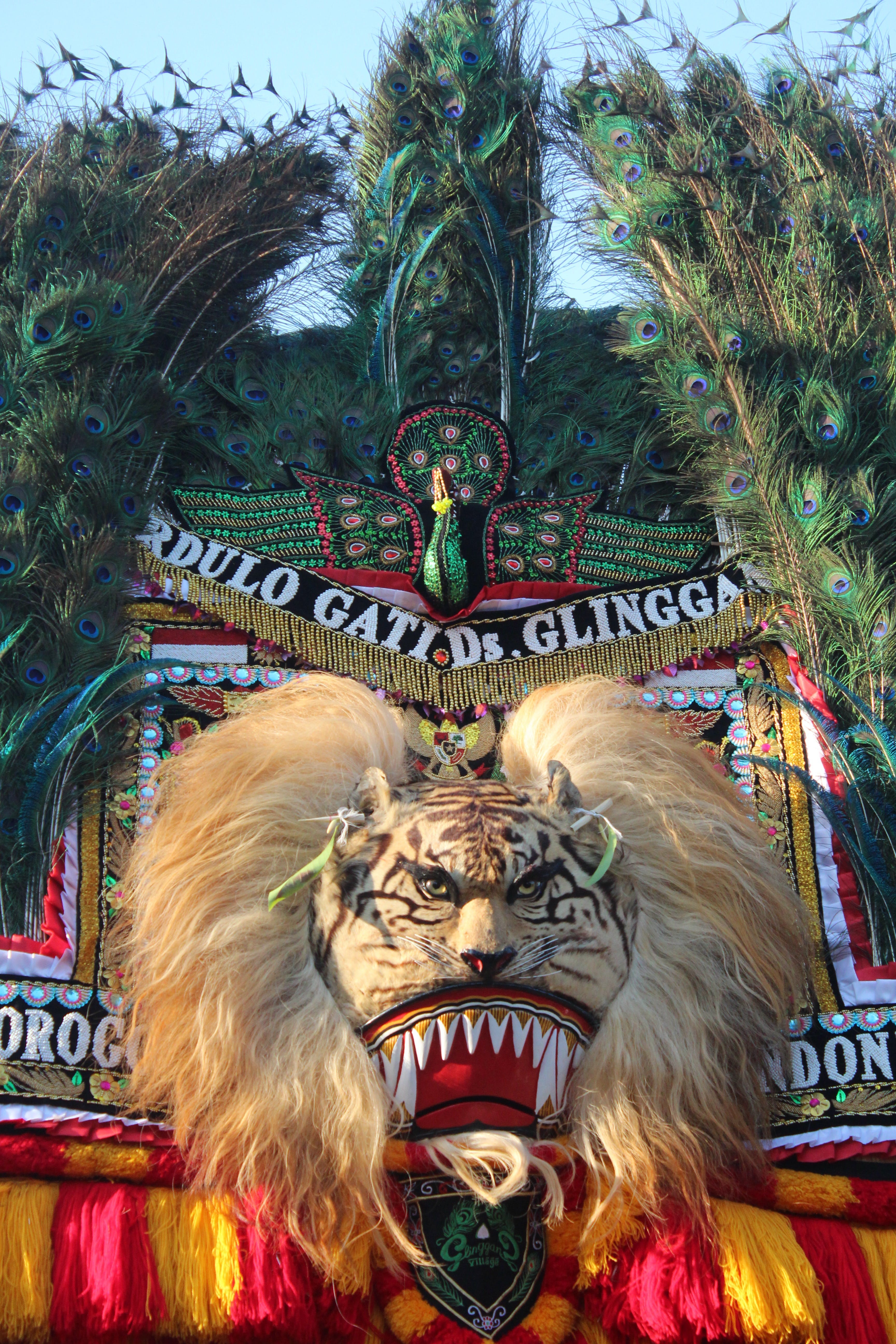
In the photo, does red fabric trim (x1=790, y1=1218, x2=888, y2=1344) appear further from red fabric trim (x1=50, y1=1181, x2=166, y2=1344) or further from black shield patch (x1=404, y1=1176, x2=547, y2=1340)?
red fabric trim (x1=50, y1=1181, x2=166, y2=1344)

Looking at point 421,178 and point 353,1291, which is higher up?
point 421,178

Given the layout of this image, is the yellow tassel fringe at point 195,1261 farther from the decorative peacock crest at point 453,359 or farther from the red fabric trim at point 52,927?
the decorative peacock crest at point 453,359

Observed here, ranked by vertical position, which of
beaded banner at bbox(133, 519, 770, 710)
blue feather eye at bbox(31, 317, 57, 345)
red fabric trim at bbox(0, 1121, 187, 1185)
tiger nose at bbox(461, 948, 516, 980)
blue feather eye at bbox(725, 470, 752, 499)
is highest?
blue feather eye at bbox(31, 317, 57, 345)

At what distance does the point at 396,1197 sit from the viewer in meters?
2.93

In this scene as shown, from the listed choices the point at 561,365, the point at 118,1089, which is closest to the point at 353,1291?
the point at 118,1089

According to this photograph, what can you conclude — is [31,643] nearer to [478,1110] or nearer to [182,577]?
[182,577]

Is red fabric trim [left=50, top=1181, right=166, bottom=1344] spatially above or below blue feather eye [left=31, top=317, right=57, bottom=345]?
below

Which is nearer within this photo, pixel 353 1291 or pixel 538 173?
pixel 353 1291

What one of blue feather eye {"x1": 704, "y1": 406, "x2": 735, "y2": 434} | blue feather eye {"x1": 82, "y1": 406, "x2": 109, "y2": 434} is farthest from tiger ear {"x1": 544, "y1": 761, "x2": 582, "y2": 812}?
blue feather eye {"x1": 82, "y1": 406, "x2": 109, "y2": 434}

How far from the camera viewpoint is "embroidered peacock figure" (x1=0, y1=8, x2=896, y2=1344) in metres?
2.88

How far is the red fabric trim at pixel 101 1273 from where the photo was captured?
9.14ft

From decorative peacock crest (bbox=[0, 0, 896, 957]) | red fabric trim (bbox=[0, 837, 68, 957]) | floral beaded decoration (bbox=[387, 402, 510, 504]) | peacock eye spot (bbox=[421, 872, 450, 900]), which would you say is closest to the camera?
peacock eye spot (bbox=[421, 872, 450, 900])

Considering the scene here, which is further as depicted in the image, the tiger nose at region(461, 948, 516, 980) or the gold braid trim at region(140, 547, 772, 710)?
the gold braid trim at region(140, 547, 772, 710)

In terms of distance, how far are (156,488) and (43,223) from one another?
2.78 feet
